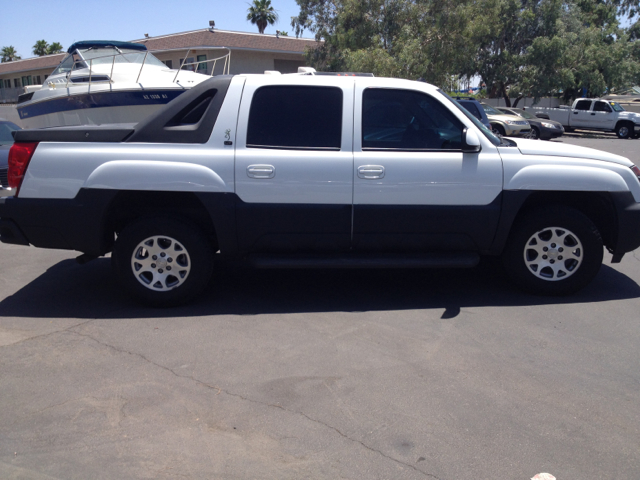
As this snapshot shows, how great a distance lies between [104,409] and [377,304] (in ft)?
8.48

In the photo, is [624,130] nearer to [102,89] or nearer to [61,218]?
[102,89]

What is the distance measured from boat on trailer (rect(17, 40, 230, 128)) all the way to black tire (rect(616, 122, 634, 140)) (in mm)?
23048

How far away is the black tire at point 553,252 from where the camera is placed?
5180 millimetres

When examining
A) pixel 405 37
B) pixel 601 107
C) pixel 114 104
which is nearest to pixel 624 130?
pixel 601 107

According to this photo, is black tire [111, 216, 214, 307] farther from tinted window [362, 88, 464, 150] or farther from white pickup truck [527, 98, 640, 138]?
white pickup truck [527, 98, 640, 138]

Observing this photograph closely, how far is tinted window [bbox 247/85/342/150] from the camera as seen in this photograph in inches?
196

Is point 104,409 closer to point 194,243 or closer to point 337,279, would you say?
point 194,243

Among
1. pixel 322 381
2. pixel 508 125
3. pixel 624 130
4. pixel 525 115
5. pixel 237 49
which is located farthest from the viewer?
pixel 237 49

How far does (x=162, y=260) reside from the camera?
199 inches

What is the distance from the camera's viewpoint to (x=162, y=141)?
4.95 metres

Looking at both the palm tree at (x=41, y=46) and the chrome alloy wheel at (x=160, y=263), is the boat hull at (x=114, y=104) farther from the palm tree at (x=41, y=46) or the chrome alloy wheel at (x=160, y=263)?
the palm tree at (x=41, y=46)

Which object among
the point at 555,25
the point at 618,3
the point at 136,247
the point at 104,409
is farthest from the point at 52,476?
the point at 618,3

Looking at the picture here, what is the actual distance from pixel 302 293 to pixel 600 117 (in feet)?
89.7

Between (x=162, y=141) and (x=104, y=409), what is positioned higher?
(x=162, y=141)
